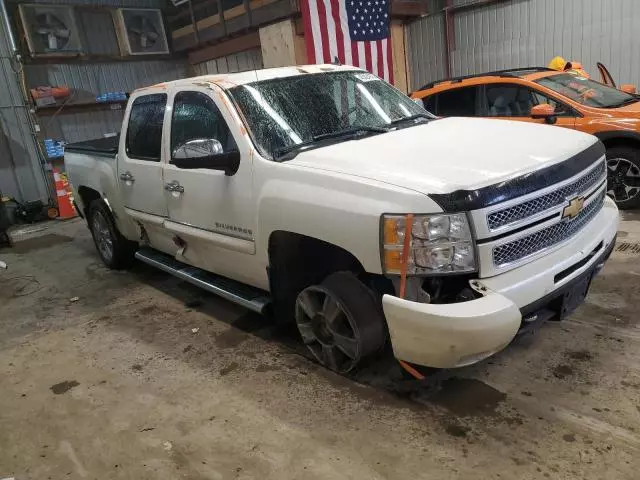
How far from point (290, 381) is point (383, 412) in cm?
65

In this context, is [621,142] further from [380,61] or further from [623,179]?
[380,61]

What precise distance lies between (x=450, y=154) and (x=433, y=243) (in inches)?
24.8

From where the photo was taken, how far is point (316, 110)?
3.46m

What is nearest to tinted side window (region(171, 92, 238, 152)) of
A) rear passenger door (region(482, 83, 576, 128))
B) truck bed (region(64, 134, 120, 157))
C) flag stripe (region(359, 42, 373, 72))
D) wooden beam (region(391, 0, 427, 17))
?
truck bed (region(64, 134, 120, 157))

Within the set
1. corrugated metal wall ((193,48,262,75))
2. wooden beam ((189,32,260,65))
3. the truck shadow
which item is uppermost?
wooden beam ((189,32,260,65))

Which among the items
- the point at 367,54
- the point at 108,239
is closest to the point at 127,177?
the point at 108,239

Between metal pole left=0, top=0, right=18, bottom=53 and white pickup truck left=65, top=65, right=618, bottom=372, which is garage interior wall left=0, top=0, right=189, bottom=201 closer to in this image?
metal pole left=0, top=0, right=18, bottom=53

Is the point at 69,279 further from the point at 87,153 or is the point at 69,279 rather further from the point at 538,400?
the point at 538,400

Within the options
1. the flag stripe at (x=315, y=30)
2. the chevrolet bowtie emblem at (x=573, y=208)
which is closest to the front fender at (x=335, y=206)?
the chevrolet bowtie emblem at (x=573, y=208)

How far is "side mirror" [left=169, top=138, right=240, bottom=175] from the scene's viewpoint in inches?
122

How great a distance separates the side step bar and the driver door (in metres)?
0.10

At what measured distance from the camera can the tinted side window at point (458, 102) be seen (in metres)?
6.69

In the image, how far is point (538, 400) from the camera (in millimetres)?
2734

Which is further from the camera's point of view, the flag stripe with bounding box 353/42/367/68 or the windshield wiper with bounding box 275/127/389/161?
the flag stripe with bounding box 353/42/367/68
